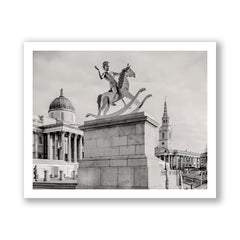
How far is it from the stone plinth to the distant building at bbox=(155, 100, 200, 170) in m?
0.10

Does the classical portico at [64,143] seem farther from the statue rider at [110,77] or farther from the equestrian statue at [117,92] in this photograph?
the statue rider at [110,77]

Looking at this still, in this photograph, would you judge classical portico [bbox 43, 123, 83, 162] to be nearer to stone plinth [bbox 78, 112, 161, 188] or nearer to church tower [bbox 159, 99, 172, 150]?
stone plinth [bbox 78, 112, 161, 188]

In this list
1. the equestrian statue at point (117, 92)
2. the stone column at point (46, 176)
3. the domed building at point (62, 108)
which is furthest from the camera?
the equestrian statue at point (117, 92)

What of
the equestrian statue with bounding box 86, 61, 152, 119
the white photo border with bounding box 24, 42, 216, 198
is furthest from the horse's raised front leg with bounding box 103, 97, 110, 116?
the white photo border with bounding box 24, 42, 216, 198

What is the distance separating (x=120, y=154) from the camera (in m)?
3.67

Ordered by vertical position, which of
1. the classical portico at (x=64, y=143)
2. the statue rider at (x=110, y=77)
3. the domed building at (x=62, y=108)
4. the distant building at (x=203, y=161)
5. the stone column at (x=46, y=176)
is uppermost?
the statue rider at (x=110, y=77)

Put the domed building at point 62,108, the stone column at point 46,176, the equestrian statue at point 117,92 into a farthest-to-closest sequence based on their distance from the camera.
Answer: the equestrian statue at point 117,92 < the domed building at point 62,108 < the stone column at point 46,176

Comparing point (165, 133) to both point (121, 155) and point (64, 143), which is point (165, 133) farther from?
point (64, 143)

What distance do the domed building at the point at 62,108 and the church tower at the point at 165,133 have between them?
104cm

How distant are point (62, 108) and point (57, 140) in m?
0.56
